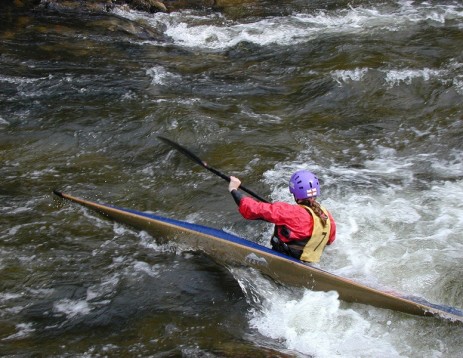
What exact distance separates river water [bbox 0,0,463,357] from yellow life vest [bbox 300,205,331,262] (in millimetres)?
358

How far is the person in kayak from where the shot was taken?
5016mm

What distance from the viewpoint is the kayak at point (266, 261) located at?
4711 mm

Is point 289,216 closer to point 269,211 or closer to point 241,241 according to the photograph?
point 269,211

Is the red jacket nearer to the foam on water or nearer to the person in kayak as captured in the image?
the person in kayak

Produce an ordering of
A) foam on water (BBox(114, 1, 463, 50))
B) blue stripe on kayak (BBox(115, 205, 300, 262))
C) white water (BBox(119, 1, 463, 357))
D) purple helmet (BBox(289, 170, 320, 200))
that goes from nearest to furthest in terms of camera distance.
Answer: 1. white water (BBox(119, 1, 463, 357))
2. purple helmet (BBox(289, 170, 320, 200))
3. blue stripe on kayak (BBox(115, 205, 300, 262))
4. foam on water (BBox(114, 1, 463, 50))

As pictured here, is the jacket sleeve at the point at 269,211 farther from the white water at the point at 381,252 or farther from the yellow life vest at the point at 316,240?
the white water at the point at 381,252

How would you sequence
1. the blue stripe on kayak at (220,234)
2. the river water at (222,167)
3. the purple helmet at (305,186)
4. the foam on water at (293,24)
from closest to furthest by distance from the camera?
the river water at (222,167)
the purple helmet at (305,186)
the blue stripe on kayak at (220,234)
the foam on water at (293,24)

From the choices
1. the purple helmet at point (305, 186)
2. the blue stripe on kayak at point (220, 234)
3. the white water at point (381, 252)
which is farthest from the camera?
the blue stripe on kayak at point (220, 234)

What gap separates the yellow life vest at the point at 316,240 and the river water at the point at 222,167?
0.36 m

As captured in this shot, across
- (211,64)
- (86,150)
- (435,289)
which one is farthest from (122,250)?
(211,64)

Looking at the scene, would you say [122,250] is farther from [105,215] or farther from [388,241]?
[388,241]

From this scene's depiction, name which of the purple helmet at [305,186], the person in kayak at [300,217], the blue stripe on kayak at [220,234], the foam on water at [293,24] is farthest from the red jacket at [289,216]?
the foam on water at [293,24]

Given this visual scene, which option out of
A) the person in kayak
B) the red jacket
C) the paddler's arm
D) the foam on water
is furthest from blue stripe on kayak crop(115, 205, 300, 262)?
the foam on water

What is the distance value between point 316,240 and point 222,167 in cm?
257
